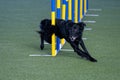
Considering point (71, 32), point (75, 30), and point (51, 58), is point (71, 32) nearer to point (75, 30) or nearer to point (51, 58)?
point (75, 30)

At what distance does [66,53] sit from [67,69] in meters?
0.85

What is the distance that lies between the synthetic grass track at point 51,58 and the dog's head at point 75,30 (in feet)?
1.06

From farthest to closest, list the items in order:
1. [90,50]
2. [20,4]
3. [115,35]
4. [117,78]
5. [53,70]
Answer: [20,4], [115,35], [90,50], [53,70], [117,78]

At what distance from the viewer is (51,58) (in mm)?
4973

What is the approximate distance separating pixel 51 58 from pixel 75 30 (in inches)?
21.0

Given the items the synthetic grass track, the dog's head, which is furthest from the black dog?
the synthetic grass track

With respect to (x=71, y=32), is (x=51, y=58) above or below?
below

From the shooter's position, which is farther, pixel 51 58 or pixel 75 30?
pixel 51 58

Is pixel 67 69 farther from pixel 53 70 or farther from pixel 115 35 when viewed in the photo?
pixel 115 35

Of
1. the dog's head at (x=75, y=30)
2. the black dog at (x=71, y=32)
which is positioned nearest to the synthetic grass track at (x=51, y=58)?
the black dog at (x=71, y=32)

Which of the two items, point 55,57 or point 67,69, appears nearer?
point 67,69

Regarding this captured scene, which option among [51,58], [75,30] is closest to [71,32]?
[75,30]

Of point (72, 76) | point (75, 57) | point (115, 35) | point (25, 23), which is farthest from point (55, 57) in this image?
point (25, 23)

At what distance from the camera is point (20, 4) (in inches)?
444
